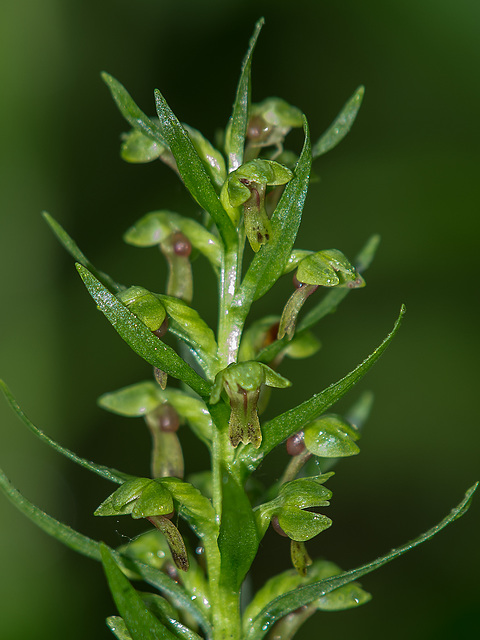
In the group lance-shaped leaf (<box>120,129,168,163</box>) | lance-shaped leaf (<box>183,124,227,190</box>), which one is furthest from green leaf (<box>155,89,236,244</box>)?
lance-shaped leaf (<box>120,129,168,163</box>)

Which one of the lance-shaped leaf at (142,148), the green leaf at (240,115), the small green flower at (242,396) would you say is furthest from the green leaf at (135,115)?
the small green flower at (242,396)

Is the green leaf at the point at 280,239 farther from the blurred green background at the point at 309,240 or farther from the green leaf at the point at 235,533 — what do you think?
the blurred green background at the point at 309,240

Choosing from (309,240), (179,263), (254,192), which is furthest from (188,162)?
(309,240)

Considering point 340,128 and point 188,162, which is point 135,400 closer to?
point 188,162

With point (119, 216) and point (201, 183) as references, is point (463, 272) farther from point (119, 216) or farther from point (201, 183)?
point (201, 183)

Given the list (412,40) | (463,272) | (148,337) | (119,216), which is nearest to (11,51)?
(119,216)

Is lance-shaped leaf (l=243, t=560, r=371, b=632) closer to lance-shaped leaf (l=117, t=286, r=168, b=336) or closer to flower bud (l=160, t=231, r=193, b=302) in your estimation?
lance-shaped leaf (l=117, t=286, r=168, b=336)
